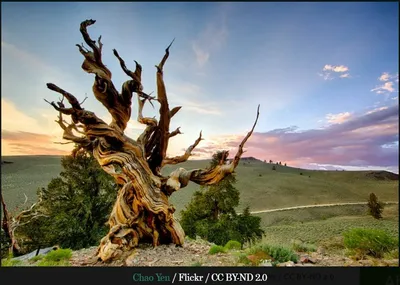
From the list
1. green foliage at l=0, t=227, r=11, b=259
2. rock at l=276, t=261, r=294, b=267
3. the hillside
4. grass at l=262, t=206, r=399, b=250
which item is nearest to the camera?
rock at l=276, t=261, r=294, b=267

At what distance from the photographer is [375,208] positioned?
3.86 meters

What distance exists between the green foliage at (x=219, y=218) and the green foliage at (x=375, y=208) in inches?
69.3

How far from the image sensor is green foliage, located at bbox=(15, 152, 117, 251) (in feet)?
15.8

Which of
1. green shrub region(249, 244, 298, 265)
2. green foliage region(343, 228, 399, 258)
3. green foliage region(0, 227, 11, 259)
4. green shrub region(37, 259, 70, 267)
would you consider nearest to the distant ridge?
green foliage region(343, 228, 399, 258)

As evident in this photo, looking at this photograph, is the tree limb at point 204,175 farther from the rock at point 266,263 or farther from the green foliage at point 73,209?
the green foliage at point 73,209

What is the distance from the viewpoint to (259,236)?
15.7 ft

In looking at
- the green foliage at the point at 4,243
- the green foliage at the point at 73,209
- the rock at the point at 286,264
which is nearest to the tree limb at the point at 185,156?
the rock at the point at 286,264

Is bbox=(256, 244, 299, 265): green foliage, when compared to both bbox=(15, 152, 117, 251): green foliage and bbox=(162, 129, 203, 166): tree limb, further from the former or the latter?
bbox=(15, 152, 117, 251): green foliage

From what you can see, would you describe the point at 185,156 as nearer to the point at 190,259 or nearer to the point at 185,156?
the point at 185,156

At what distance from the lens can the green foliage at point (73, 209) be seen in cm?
481

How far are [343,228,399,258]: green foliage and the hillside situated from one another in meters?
1.55
